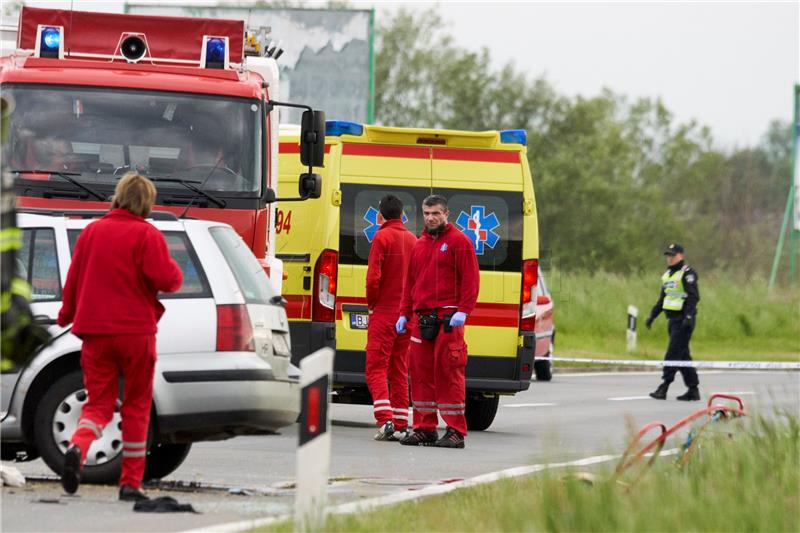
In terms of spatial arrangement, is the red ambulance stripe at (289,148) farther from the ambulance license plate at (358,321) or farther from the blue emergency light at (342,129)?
the ambulance license plate at (358,321)

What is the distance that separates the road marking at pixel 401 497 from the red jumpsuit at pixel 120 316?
42.0 inches

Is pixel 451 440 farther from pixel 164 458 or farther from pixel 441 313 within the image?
pixel 164 458

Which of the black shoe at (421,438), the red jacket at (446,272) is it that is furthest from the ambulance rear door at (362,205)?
the red jacket at (446,272)

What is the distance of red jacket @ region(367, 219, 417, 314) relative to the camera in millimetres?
13672

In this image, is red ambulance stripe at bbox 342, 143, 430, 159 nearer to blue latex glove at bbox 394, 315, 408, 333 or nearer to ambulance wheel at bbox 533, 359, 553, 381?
blue latex glove at bbox 394, 315, 408, 333

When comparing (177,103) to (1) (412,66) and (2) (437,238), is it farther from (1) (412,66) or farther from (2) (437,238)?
(1) (412,66)

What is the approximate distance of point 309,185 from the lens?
1370 centimetres

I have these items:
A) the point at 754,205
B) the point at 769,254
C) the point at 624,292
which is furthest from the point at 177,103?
the point at 754,205

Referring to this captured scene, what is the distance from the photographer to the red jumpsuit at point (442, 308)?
12844 millimetres

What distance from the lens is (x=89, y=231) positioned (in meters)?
8.80

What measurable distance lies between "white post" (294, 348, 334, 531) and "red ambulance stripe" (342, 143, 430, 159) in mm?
7562

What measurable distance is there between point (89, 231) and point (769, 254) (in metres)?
83.4

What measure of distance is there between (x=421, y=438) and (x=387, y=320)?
109 cm

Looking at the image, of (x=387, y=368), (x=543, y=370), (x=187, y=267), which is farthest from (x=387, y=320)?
(x=543, y=370)
